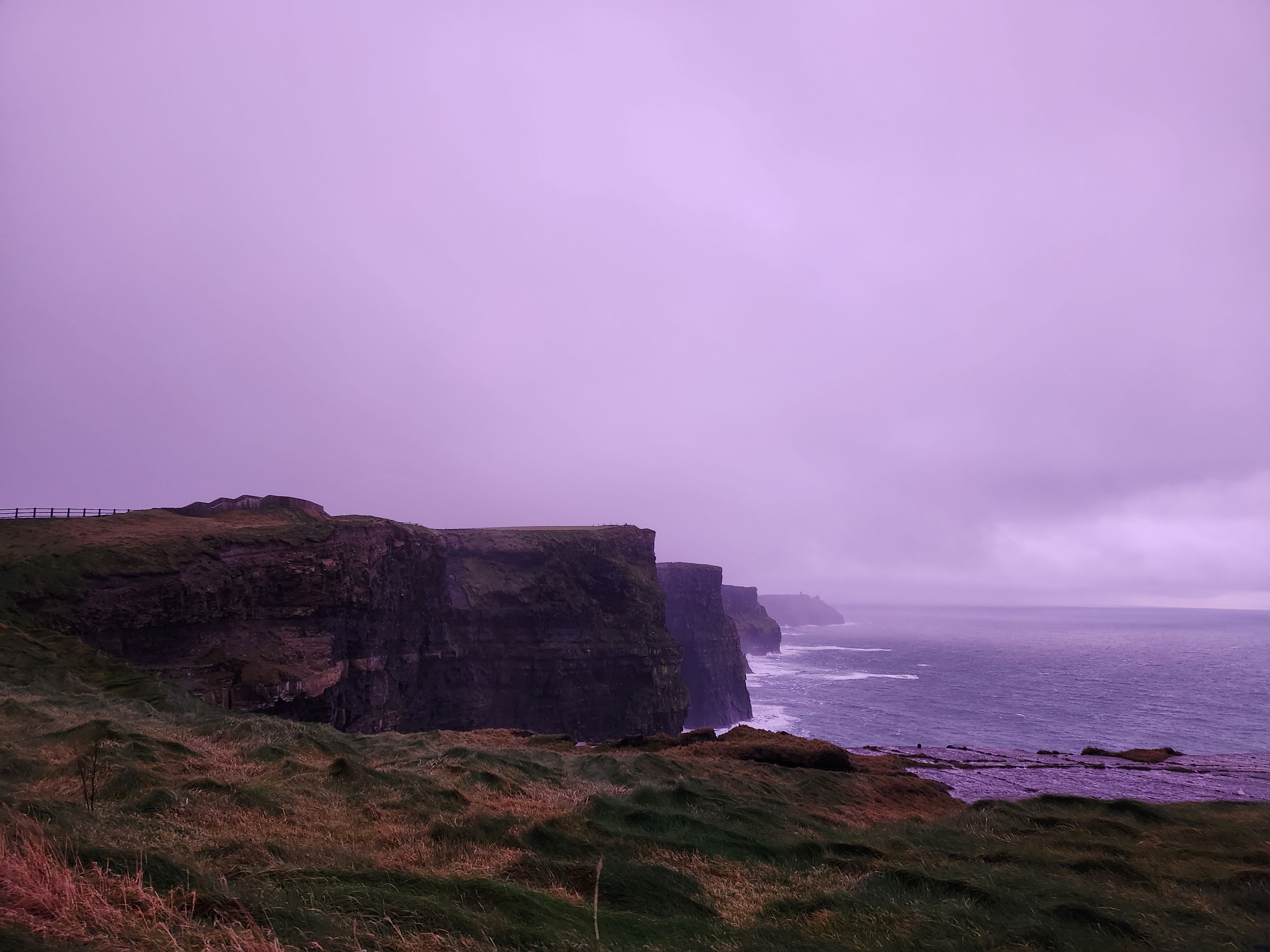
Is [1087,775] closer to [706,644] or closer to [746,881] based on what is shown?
[746,881]

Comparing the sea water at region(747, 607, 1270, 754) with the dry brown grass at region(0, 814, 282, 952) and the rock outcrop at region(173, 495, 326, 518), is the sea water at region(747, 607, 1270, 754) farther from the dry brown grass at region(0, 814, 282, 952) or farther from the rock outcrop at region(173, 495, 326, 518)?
the dry brown grass at region(0, 814, 282, 952)

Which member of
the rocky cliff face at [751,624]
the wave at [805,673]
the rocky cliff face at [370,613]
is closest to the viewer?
→ the rocky cliff face at [370,613]

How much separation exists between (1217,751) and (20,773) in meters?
72.4

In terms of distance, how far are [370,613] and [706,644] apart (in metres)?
52.1

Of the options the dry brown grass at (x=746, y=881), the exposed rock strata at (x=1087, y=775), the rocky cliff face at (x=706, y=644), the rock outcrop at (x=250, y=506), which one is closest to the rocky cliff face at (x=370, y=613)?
the rock outcrop at (x=250, y=506)

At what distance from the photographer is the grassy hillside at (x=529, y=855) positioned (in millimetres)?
5676

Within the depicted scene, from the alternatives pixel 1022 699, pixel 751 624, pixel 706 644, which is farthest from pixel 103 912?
pixel 751 624

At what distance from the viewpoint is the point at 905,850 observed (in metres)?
13.3

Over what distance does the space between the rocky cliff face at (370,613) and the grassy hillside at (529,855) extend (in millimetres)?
12492

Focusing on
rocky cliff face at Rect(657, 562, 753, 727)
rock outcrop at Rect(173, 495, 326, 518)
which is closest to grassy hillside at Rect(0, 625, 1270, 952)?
rock outcrop at Rect(173, 495, 326, 518)

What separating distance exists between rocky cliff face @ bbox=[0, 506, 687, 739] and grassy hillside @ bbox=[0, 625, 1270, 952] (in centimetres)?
1249

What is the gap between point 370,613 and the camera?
44.6 m

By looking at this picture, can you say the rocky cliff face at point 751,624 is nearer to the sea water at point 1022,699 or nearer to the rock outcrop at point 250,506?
the sea water at point 1022,699

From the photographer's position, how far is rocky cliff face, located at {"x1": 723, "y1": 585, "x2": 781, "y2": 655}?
145m
